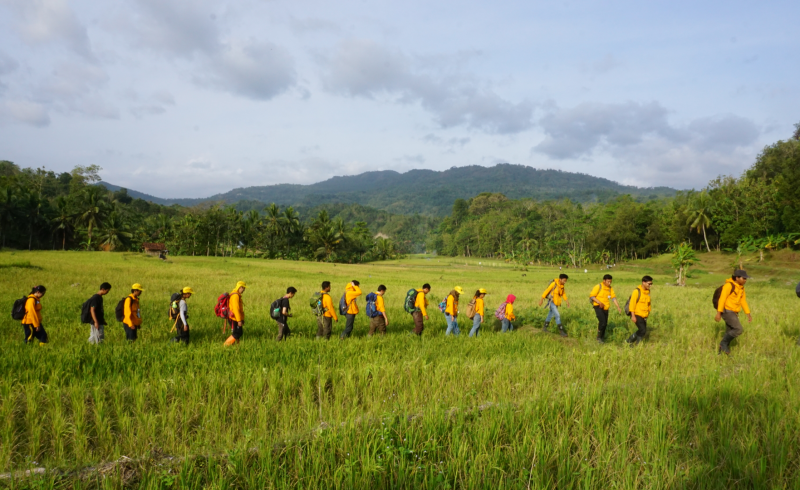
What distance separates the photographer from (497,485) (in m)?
3.49

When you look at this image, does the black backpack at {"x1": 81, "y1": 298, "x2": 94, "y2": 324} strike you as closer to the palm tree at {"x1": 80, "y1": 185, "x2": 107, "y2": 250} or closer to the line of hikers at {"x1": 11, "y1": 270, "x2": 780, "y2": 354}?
the line of hikers at {"x1": 11, "y1": 270, "x2": 780, "y2": 354}

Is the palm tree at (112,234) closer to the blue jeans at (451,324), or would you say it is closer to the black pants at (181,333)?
the black pants at (181,333)

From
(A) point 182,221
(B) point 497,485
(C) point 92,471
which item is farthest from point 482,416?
(A) point 182,221

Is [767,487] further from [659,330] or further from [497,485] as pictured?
[659,330]

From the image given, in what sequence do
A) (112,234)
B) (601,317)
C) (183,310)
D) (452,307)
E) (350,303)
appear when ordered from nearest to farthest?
(183,310) → (350,303) → (601,317) → (452,307) → (112,234)

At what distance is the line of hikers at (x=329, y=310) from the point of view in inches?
325

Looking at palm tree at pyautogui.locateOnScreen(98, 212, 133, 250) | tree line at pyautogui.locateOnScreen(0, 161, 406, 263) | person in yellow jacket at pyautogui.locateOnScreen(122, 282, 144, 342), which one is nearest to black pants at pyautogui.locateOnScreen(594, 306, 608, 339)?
person in yellow jacket at pyautogui.locateOnScreen(122, 282, 144, 342)

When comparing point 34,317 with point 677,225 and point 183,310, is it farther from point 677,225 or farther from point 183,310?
point 677,225

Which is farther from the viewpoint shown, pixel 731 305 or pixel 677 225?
pixel 677 225

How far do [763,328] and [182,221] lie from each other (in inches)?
3108

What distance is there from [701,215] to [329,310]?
7670cm

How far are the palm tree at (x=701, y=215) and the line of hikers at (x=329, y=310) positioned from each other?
227 ft

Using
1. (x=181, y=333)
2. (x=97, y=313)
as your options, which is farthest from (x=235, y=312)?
(x=97, y=313)

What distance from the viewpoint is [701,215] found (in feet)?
215
